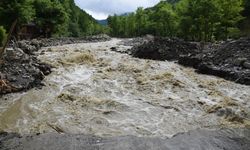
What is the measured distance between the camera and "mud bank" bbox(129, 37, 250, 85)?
2183 centimetres

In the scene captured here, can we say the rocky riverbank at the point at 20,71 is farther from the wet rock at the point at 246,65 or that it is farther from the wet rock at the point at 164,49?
the wet rock at the point at 246,65

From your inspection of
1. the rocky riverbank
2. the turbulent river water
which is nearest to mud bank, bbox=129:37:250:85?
the turbulent river water

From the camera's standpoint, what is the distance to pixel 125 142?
1168 centimetres

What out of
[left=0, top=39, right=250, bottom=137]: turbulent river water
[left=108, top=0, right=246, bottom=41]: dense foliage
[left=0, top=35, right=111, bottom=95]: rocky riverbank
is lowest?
[left=0, top=39, right=250, bottom=137]: turbulent river water

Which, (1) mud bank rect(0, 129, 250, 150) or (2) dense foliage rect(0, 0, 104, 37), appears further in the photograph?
(2) dense foliage rect(0, 0, 104, 37)

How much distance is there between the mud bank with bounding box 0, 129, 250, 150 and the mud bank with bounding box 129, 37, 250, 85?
8858 mm

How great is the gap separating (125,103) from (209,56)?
36.3 feet

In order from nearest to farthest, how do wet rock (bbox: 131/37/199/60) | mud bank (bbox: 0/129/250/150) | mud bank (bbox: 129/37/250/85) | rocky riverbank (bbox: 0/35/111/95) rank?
mud bank (bbox: 0/129/250/150), rocky riverbank (bbox: 0/35/111/95), mud bank (bbox: 129/37/250/85), wet rock (bbox: 131/37/199/60)

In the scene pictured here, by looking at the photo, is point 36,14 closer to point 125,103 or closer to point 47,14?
point 47,14

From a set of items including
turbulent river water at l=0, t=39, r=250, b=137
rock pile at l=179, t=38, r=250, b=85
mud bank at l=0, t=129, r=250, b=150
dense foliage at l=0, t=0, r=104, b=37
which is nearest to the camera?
mud bank at l=0, t=129, r=250, b=150

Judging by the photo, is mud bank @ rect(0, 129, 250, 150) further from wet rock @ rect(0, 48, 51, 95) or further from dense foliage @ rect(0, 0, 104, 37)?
dense foliage @ rect(0, 0, 104, 37)

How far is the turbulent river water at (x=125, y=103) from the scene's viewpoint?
527 inches

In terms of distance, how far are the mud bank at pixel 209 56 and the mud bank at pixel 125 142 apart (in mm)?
8858

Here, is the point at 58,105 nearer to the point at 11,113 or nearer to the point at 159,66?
the point at 11,113
